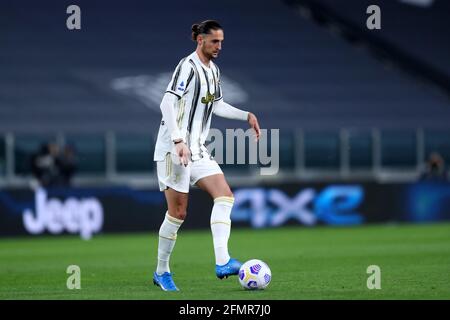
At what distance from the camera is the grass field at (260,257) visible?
9.94 meters

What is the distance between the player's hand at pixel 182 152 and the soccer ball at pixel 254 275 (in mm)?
1078

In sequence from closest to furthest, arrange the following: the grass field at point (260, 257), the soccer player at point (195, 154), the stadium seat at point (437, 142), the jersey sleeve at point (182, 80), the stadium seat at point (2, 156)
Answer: the grass field at point (260, 257)
the jersey sleeve at point (182, 80)
the soccer player at point (195, 154)
the stadium seat at point (2, 156)
the stadium seat at point (437, 142)

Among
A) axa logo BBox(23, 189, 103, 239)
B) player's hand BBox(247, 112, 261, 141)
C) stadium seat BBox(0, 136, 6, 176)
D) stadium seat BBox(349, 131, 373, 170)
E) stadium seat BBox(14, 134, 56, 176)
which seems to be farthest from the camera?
stadium seat BBox(349, 131, 373, 170)

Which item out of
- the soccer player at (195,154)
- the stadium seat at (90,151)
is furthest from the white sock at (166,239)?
the stadium seat at (90,151)

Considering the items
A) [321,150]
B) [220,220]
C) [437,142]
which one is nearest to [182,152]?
[220,220]

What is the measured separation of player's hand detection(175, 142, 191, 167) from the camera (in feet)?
32.1

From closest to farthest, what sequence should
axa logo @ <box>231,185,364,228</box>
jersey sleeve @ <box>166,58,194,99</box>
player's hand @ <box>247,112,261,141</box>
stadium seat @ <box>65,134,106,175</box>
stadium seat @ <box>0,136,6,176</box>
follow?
jersey sleeve @ <box>166,58,194,99</box> → player's hand @ <box>247,112,261,141</box> → axa logo @ <box>231,185,364,228</box> → stadium seat @ <box>0,136,6,176</box> → stadium seat @ <box>65,134,106,175</box>

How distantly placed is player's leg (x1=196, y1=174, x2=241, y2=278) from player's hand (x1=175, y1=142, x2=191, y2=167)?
0.59 m

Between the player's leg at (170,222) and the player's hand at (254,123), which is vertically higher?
the player's hand at (254,123)

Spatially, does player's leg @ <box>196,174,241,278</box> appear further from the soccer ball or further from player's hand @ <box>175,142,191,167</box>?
player's hand @ <box>175,142,191,167</box>

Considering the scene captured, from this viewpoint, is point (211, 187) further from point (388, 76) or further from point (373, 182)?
point (388, 76)

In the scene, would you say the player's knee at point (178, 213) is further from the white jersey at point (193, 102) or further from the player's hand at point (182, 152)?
the player's hand at point (182, 152)

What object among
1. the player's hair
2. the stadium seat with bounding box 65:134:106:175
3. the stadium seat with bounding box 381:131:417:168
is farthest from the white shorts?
the stadium seat with bounding box 381:131:417:168

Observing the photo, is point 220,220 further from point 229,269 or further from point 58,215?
point 58,215
